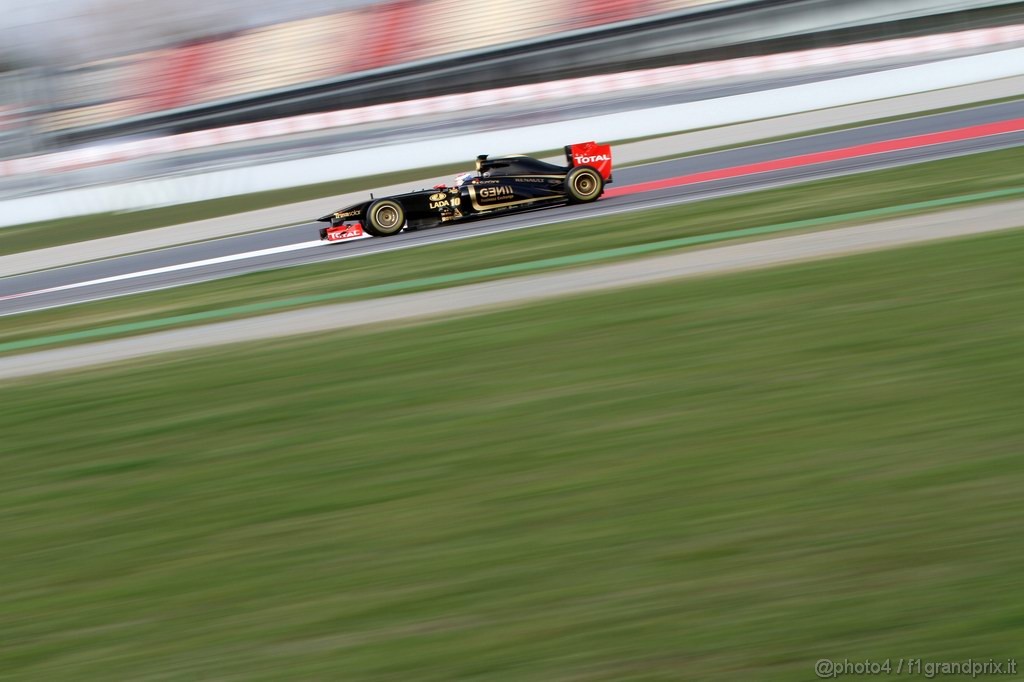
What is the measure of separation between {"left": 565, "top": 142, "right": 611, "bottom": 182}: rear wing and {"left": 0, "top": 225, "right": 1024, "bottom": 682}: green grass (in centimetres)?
660

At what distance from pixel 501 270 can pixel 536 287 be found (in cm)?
111

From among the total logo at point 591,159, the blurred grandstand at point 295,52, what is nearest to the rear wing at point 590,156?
the total logo at point 591,159

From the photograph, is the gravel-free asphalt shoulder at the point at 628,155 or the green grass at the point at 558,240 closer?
the green grass at the point at 558,240

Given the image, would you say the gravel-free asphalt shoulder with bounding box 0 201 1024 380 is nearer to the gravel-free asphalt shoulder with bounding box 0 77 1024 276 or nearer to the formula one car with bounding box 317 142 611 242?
the formula one car with bounding box 317 142 611 242

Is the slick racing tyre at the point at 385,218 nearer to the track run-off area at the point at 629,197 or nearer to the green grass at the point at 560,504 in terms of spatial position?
the track run-off area at the point at 629,197

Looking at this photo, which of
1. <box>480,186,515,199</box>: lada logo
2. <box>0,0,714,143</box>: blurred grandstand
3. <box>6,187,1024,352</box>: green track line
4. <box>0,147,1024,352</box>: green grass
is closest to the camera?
<box>6,187,1024,352</box>: green track line

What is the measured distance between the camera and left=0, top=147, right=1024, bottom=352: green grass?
9875mm

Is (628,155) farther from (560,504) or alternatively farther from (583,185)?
(560,504)

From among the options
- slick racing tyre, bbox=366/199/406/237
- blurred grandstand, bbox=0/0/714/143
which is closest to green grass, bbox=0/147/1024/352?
slick racing tyre, bbox=366/199/406/237

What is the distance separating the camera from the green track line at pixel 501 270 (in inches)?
363

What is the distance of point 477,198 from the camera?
12711mm

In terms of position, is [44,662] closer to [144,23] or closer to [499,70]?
[499,70]

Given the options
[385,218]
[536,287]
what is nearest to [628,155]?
[385,218]

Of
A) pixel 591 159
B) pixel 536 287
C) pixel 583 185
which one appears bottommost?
pixel 536 287
